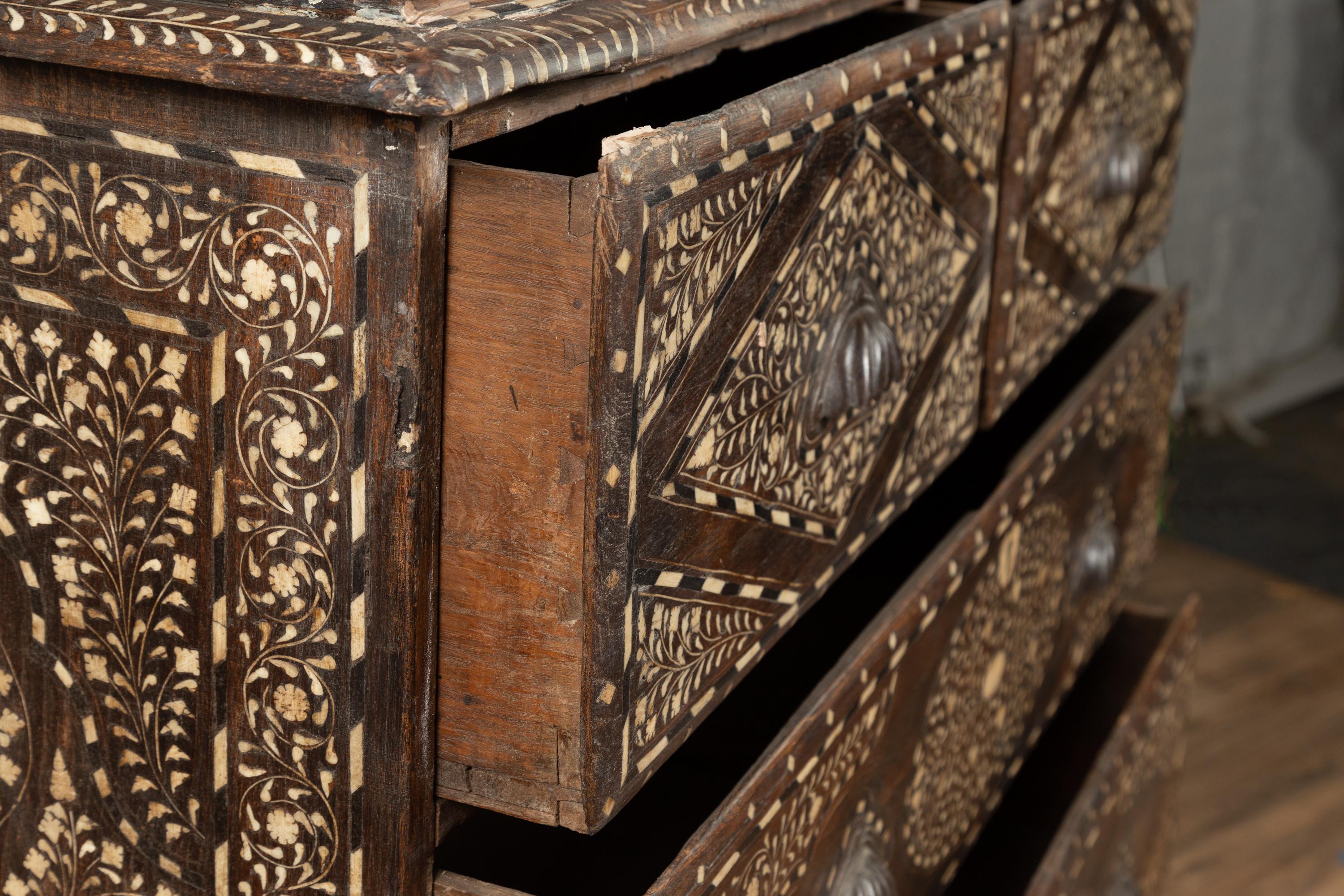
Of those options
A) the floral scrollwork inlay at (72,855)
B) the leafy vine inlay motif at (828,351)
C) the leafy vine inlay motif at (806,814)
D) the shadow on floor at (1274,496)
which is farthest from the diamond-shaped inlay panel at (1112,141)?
the shadow on floor at (1274,496)

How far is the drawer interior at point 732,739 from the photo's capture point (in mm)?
818

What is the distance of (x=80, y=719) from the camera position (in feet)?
1.90

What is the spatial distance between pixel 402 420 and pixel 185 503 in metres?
0.10

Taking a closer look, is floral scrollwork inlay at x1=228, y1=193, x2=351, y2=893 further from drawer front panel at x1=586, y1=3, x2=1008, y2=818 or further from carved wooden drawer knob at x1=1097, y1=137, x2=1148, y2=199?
carved wooden drawer knob at x1=1097, y1=137, x2=1148, y2=199

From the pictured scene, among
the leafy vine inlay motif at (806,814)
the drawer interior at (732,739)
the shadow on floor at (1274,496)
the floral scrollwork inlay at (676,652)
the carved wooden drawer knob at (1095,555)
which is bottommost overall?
the shadow on floor at (1274,496)

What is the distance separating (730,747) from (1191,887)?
1.00 m

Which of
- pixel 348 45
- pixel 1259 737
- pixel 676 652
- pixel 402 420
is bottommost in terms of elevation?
pixel 1259 737

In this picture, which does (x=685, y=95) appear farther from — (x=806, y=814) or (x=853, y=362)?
(x=806, y=814)

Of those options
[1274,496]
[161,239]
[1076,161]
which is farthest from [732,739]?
[1274,496]

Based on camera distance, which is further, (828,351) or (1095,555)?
(1095,555)

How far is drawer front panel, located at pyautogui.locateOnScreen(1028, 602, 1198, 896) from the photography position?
1.10 metres

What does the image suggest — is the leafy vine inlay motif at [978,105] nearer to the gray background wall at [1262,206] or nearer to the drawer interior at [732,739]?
the drawer interior at [732,739]

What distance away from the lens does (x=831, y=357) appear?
67cm

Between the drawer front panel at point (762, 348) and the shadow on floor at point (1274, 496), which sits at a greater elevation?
the drawer front panel at point (762, 348)
